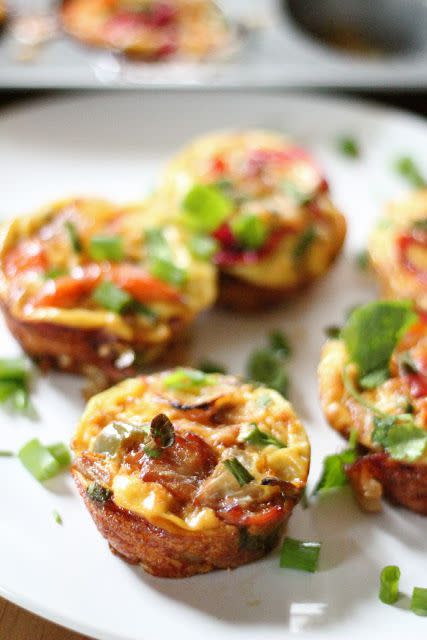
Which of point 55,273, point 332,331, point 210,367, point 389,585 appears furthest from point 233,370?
point 389,585

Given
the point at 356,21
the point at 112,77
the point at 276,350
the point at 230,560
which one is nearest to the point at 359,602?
the point at 230,560

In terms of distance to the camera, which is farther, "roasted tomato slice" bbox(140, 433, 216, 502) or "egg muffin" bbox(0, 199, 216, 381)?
"egg muffin" bbox(0, 199, 216, 381)

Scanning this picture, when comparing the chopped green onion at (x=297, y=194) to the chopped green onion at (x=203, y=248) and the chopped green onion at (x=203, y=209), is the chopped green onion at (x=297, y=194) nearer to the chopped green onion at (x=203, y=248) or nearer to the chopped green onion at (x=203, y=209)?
the chopped green onion at (x=203, y=209)

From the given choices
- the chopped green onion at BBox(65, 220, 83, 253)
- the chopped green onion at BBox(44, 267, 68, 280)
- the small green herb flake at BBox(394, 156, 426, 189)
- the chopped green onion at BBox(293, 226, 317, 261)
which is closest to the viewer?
the chopped green onion at BBox(44, 267, 68, 280)

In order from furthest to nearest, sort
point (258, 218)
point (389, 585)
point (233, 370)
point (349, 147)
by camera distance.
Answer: point (349, 147) → point (258, 218) → point (233, 370) → point (389, 585)

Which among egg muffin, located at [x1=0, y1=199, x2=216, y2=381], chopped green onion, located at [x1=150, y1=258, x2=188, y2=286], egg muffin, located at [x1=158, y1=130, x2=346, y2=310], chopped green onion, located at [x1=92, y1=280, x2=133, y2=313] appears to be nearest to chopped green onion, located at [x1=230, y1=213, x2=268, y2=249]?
egg muffin, located at [x1=158, y1=130, x2=346, y2=310]

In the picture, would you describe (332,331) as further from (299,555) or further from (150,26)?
(150,26)

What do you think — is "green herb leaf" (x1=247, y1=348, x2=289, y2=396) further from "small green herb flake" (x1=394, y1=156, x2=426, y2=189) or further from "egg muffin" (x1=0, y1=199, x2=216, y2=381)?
"small green herb flake" (x1=394, y1=156, x2=426, y2=189)
